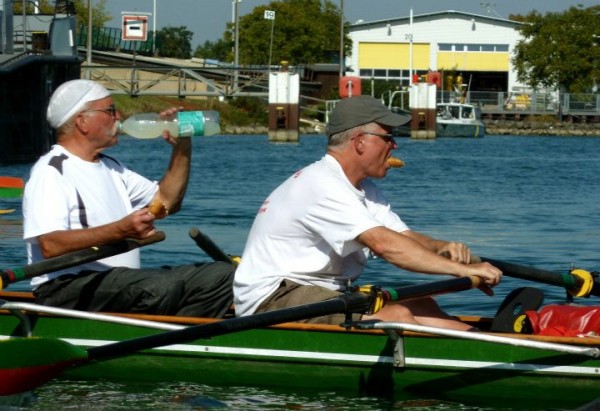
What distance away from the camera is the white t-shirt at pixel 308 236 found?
20.6ft

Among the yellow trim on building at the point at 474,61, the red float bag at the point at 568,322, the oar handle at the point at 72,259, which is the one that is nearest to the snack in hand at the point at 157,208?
the oar handle at the point at 72,259

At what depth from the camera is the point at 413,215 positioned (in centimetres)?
1831

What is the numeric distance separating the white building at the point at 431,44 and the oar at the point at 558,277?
72.6m

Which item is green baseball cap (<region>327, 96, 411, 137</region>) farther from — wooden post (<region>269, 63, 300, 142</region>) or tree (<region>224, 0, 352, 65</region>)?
tree (<region>224, 0, 352, 65</region>)

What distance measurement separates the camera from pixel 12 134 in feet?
85.3

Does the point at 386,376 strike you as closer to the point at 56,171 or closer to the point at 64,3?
the point at 56,171

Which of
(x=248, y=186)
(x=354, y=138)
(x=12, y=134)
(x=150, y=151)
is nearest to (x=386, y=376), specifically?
(x=354, y=138)

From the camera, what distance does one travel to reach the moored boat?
5228 cm

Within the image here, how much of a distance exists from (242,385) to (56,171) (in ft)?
4.81

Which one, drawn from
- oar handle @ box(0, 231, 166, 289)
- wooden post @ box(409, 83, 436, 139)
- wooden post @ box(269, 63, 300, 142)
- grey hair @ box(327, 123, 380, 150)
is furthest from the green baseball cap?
wooden post @ box(409, 83, 436, 139)

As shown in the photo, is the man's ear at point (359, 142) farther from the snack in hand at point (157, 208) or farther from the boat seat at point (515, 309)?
the boat seat at point (515, 309)

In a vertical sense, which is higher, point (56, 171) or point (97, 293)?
point (56, 171)

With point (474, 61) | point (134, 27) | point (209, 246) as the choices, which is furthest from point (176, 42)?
point (209, 246)

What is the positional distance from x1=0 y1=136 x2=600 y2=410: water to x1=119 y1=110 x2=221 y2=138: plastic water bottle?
1336mm
